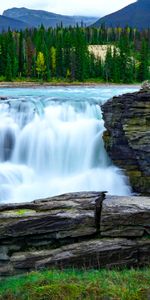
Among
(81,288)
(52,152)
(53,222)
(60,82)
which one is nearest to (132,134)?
(52,152)

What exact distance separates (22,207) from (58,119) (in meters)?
18.9

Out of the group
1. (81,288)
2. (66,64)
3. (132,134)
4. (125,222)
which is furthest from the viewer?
(66,64)

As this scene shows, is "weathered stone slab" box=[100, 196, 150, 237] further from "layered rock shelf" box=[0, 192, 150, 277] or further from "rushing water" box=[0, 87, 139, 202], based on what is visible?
"rushing water" box=[0, 87, 139, 202]

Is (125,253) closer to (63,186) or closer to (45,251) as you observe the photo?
(45,251)

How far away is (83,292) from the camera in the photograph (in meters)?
11.6

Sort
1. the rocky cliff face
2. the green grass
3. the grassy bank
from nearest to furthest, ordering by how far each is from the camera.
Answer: the green grass
the rocky cliff face
the grassy bank

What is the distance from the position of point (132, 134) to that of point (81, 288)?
17321 millimetres

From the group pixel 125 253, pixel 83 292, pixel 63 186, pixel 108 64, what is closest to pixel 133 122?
pixel 63 186

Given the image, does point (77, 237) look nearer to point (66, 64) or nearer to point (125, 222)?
point (125, 222)

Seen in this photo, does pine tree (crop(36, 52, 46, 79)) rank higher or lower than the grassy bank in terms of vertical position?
higher

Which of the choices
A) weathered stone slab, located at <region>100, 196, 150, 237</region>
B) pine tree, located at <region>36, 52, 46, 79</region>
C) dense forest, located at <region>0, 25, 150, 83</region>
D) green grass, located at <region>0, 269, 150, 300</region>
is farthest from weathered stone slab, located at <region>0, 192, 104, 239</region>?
pine tree, located at <region>36, 52, 46, 79</region>

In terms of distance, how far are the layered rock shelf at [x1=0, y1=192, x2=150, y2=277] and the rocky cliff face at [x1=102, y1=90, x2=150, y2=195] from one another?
1187 centimetres

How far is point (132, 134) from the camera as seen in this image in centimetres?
2819

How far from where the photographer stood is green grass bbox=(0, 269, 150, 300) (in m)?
11.3
